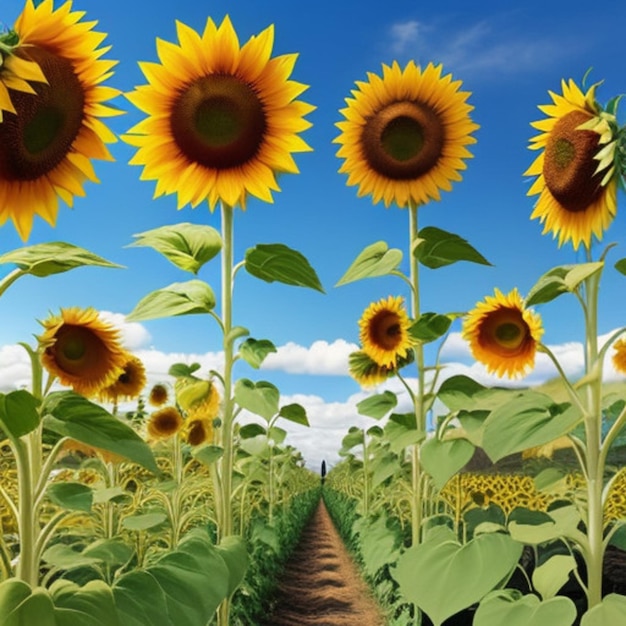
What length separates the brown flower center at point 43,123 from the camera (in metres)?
1.54

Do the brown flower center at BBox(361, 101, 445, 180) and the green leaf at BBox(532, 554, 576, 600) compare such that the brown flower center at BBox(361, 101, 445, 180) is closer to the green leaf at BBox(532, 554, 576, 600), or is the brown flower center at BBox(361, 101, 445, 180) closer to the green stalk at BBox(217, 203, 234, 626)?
the green stalk at BBox(217, 203, 234, 626)

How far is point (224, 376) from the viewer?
257cm

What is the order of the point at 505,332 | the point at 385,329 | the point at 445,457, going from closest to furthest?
the point at 445,457
the point at 505,332
the point at 385,329


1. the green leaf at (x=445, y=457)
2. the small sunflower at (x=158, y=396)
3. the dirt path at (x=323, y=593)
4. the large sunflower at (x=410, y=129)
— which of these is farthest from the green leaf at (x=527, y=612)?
the dirt path at (x=323, y=593)

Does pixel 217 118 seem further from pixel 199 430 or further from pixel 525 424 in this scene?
pixel 199 430

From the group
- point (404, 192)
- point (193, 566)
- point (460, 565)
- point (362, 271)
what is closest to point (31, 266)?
point (193, 566)

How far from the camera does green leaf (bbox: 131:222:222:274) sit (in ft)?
7.89

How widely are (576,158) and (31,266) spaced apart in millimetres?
1576

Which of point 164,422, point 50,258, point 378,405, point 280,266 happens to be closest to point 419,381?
point 378,405

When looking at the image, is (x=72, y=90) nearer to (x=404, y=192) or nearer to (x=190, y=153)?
(x=190, y=153)

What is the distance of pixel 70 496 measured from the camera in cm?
223

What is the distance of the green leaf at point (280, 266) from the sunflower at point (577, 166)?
82 centimetres

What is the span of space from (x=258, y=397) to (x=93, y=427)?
934 mm

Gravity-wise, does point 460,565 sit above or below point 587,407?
below
